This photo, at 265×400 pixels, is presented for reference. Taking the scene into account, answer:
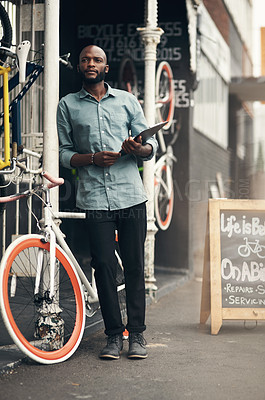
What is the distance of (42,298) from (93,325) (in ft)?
3.86

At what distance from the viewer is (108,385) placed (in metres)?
3.61

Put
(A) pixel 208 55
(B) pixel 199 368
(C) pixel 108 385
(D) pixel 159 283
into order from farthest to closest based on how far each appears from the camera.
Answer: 1. (A) pixel 208 55
2. (D) pixel 159 283
3. (B) pixel 199 368
4. (C) pixel 108 385

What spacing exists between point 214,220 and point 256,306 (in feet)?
2.61

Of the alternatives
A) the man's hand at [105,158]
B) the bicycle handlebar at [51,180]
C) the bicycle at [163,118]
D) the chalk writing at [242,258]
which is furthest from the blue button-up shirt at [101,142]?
the bicycle at [163,118]

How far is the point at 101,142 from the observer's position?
4.26 m

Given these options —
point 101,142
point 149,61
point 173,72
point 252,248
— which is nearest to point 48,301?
point 101,142

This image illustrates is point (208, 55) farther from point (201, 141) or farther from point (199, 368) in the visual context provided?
point (199, 368)

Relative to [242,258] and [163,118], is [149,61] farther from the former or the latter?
[163,118]

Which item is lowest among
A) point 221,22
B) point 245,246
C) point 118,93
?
point 245,246

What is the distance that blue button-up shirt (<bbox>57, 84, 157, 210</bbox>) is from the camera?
4242 millimetres

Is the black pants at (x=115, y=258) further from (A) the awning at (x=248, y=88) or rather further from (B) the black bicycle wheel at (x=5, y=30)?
(A) the awning at (x=248, y=88)

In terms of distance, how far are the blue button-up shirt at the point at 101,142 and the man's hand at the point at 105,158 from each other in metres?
0.11

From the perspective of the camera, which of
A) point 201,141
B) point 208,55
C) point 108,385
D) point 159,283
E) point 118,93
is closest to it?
point 108,385

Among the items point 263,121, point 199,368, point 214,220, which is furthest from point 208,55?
point 263,121
